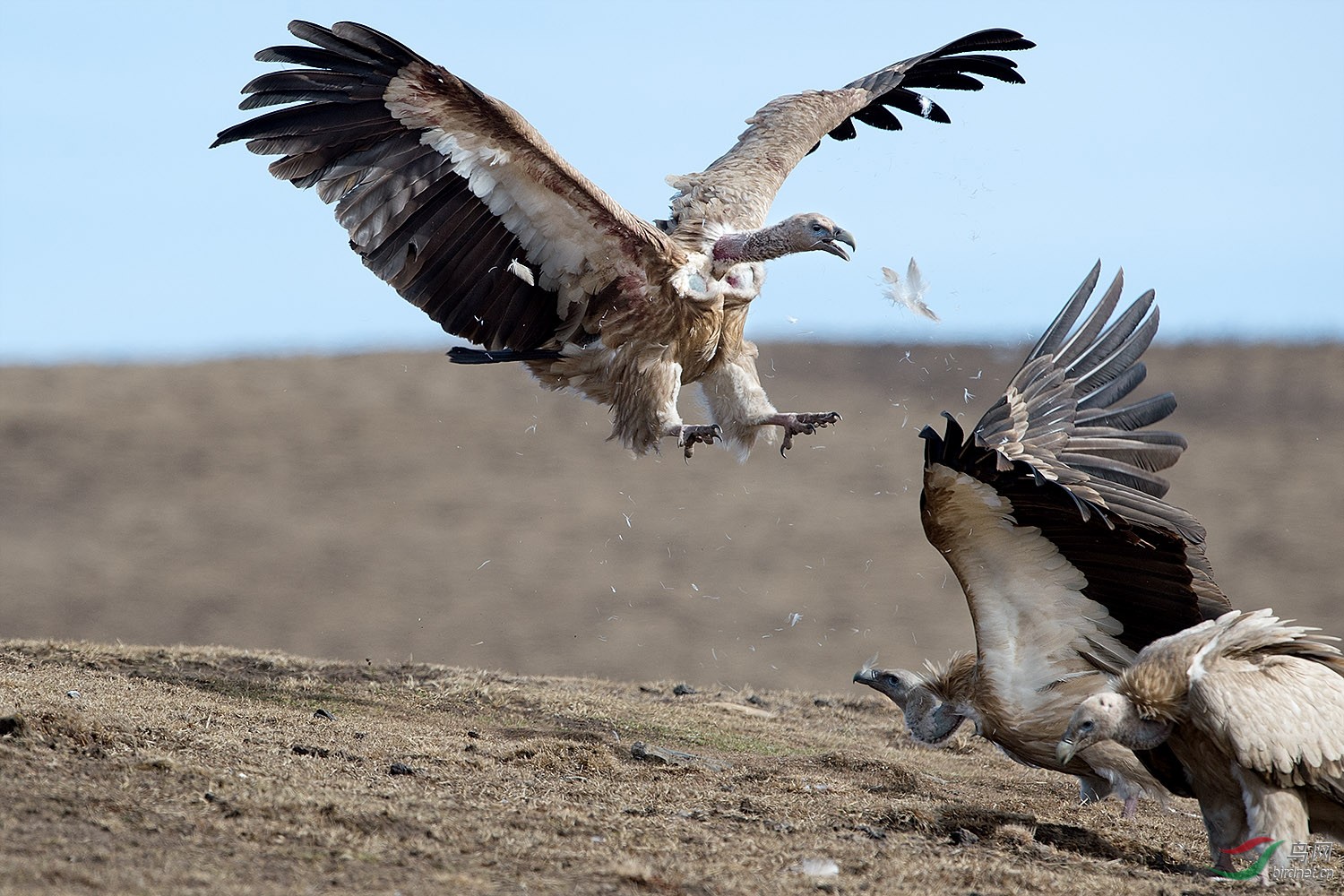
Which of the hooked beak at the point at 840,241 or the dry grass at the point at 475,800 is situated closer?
the dry grass at the point at 475,800

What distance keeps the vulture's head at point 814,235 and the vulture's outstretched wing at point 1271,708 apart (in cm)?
307

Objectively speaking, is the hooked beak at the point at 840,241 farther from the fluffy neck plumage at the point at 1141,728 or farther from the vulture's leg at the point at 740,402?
the fluffy neck plumage at the point at 1141,728

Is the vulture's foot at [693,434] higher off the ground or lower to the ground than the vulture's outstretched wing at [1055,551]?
higher

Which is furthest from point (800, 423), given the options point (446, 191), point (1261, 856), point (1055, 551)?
point (1261, 856)

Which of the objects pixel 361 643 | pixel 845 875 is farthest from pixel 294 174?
pixel 361 643

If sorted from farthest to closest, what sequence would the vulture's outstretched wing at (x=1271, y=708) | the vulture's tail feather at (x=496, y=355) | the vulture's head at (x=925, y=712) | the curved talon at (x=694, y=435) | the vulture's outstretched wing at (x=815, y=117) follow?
the vulture's outstretched wing at (x=815, y=117) → the vulture's tail feather at (x=496, y=355) → the curved talon at (x=694, y=435) → the vulture's head at (x=925, y=712) → the vulture's outstretched wing at (x=1271, y=708)

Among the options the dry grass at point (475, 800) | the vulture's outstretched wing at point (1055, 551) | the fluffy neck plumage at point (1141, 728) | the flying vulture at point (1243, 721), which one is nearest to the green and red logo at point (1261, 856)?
the flying vulture at point (1243, 721)

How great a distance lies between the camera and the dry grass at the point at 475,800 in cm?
363

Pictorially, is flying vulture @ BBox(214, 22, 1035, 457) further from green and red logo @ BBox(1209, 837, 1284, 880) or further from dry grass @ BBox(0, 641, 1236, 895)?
green and red logo @ BBox(1209, 837, 1284, 880)

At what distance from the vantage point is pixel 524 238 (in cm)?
674

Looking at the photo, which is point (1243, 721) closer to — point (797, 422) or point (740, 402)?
point (797, 422)

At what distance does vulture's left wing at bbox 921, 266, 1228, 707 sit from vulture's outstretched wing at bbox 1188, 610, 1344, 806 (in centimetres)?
47

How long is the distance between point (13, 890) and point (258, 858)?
62 centimetres

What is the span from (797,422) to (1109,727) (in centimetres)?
280
